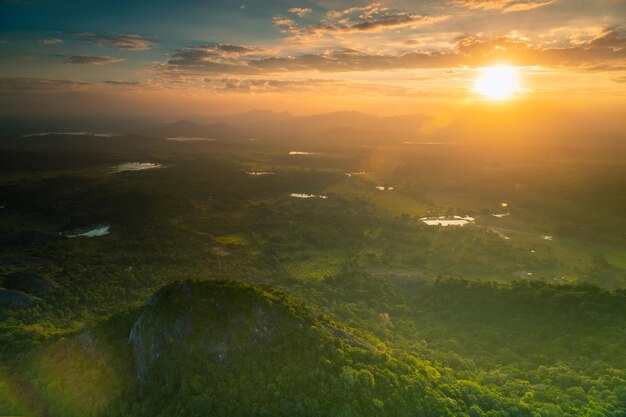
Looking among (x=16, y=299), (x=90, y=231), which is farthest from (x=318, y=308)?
(x=90, y=231)

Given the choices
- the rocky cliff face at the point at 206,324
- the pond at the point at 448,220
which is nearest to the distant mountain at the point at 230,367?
the rocky cliff face at the point at 206,324

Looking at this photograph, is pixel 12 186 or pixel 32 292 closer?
pixel 32 292

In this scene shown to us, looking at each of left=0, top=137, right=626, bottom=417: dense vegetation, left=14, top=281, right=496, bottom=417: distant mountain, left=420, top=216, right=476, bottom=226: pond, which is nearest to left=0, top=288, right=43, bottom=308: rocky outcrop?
left=0, top=137, right=626, bottom=417: dense vegetation

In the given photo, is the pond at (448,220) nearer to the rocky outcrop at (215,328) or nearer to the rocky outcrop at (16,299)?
the rocky outcrop at (215,328)

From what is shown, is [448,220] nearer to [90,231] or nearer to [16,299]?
[90,231]

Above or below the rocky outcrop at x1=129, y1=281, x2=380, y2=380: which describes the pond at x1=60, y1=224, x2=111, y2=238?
below

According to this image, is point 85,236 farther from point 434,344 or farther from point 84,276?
point 434,344

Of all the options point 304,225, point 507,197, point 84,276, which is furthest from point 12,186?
point 507,197

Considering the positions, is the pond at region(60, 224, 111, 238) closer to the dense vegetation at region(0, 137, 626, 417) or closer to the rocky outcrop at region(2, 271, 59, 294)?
the dense vegetation at region(0, 137, 626, 417)
